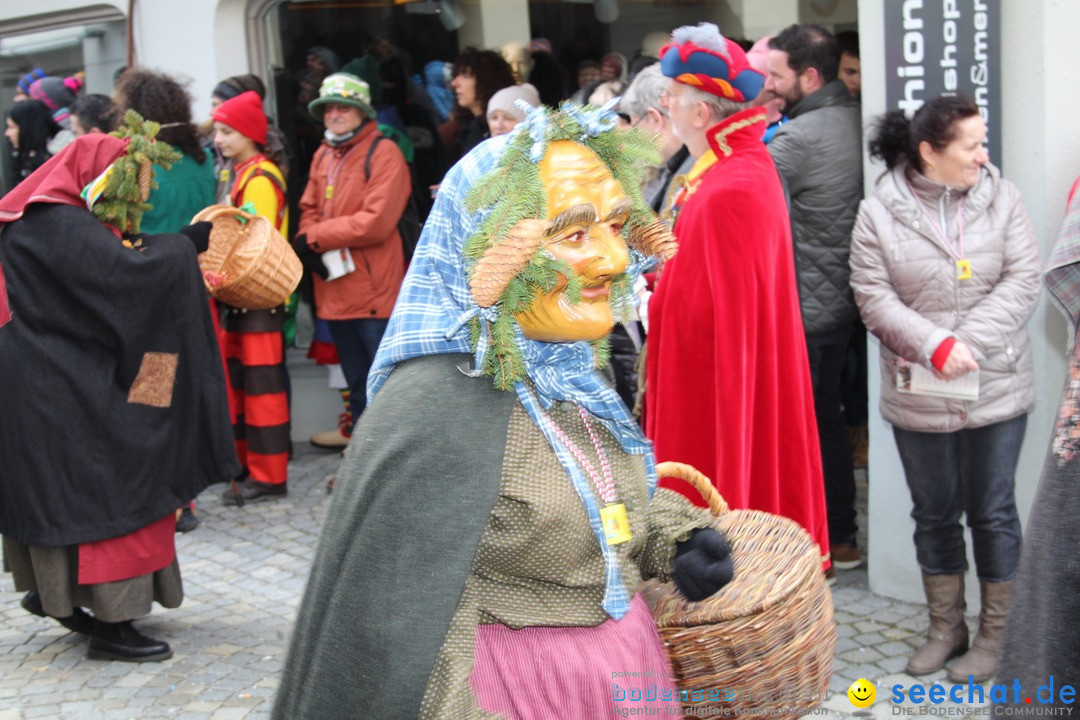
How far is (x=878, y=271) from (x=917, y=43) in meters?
0.91

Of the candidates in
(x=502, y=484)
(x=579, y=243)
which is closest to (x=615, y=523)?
(x=502, y=484)

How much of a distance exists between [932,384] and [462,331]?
8.19 feet

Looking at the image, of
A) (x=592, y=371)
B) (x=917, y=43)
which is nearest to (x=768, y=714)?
(x=592, y=371)

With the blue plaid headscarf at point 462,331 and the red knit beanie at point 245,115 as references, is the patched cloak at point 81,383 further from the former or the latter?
the blue plaid headscarf at point 462,331

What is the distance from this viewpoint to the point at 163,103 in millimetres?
6672

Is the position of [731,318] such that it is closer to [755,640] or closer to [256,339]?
[755,640]

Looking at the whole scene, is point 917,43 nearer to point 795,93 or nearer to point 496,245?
point 795,93

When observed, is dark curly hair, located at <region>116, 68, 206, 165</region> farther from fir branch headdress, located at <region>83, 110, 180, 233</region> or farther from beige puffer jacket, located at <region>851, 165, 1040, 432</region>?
beige puffer jacket, located at <region>851, 165, 1040, 432</region>

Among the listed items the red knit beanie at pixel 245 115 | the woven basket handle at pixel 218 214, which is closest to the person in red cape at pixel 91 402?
the woven basket handle at pixel 218 214

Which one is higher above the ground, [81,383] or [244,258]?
[244,258]

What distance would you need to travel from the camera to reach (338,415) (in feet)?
27.4

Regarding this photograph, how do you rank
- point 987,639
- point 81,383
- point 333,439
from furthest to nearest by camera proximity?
point 333,439, point 81,383, point 987,639

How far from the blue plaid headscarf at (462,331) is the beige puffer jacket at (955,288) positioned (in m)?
2.17

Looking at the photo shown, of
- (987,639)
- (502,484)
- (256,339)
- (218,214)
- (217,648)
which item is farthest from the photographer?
(256,339)
